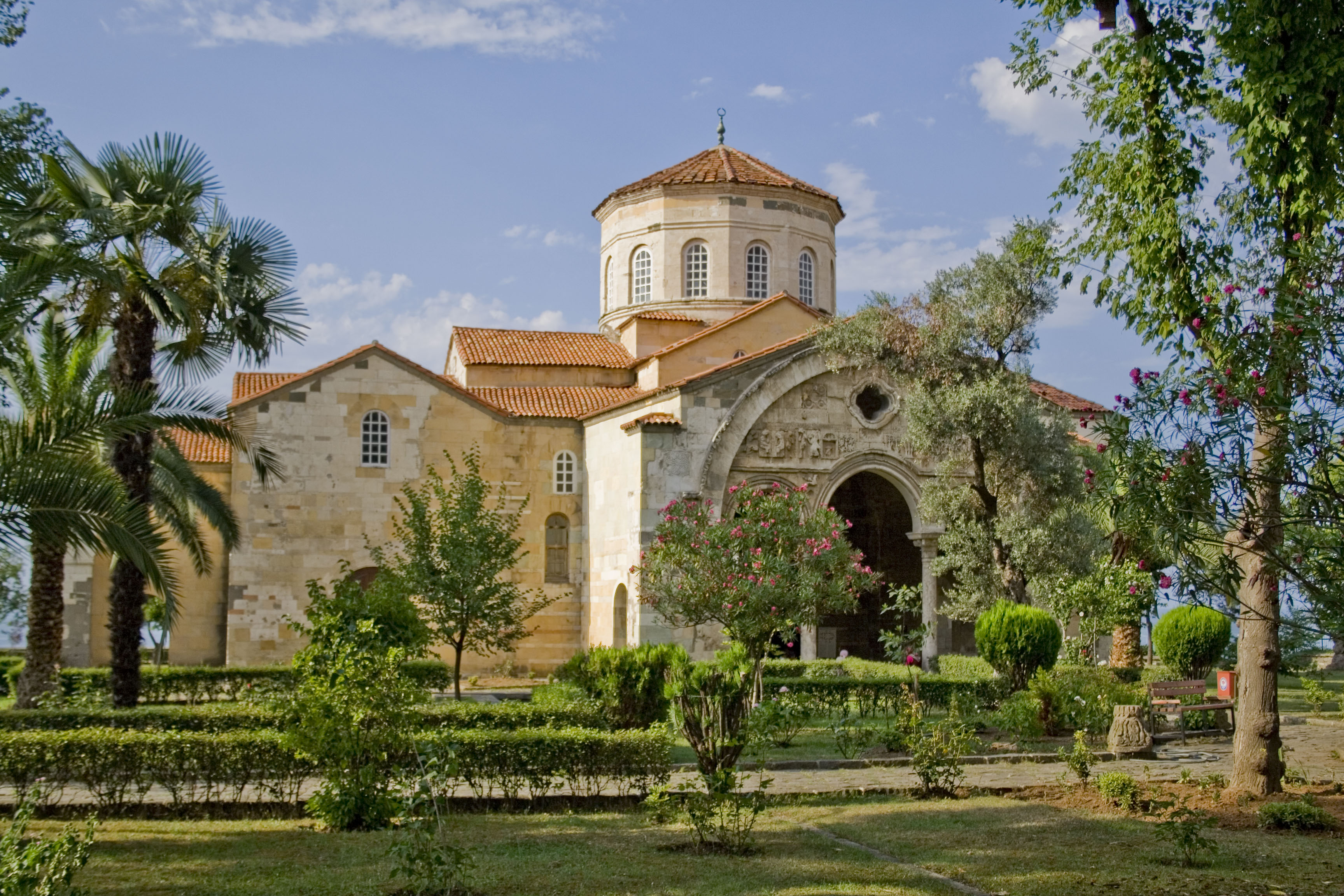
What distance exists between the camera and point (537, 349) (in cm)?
2986

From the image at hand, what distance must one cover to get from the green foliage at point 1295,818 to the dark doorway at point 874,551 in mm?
19268

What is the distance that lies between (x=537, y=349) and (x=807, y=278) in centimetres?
684

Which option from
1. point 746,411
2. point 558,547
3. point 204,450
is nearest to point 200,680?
point 204,450

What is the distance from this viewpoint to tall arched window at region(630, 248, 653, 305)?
29.7m

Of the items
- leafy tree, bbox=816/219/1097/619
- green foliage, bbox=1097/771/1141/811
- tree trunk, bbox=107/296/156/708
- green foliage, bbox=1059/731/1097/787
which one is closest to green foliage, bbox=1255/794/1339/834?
green foliage, bbox=1097/771/1141/811

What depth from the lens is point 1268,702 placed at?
37.0 feet

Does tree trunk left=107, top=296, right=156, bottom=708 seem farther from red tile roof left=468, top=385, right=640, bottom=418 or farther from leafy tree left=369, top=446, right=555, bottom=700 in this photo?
red tile roof left=468, top=385, right=640, bottom=418

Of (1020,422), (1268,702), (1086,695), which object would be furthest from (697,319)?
(1268,702)

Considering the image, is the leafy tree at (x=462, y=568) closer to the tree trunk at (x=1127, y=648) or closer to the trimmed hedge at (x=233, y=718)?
the trimmed hedge at (x=233, y=718)

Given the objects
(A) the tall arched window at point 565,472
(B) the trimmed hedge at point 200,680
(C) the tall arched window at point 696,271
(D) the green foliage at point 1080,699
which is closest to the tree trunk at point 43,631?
(B) the trimmed hedge at point 200,680

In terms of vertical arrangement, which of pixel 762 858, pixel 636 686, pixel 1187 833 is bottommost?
pixel 762 858

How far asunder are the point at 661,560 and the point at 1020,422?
6636mm

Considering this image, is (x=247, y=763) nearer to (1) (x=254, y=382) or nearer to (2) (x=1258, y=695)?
(2) (x=1258, y=695)

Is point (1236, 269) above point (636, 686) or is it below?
above
